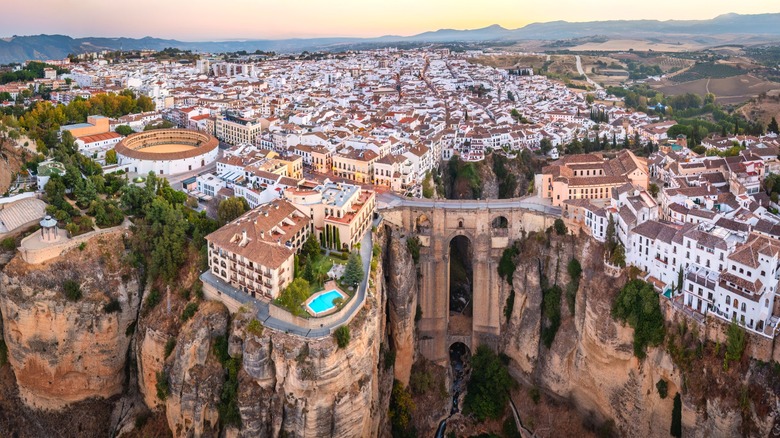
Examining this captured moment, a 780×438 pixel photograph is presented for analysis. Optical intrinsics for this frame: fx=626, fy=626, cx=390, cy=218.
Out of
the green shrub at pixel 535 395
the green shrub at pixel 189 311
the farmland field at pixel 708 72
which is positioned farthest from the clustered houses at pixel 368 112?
the farmland field at pixel 708 72

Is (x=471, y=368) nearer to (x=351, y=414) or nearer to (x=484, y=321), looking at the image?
(x=484, y=321)

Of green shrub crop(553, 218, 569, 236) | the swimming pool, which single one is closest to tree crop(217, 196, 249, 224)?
the swimming pool

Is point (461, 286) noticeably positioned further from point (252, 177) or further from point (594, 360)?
point (252, 177)

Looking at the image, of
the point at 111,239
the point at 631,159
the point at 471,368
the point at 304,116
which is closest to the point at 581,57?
the point at 304,116

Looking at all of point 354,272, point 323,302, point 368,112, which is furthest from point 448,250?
point 368,112

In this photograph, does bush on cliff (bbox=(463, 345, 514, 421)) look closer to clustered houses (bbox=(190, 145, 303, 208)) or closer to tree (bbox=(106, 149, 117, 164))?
clustered houses (bbox=(190, 145, 303, 208))

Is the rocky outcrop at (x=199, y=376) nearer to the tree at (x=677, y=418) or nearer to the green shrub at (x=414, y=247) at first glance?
the green shrub at (x=414, y=247)
